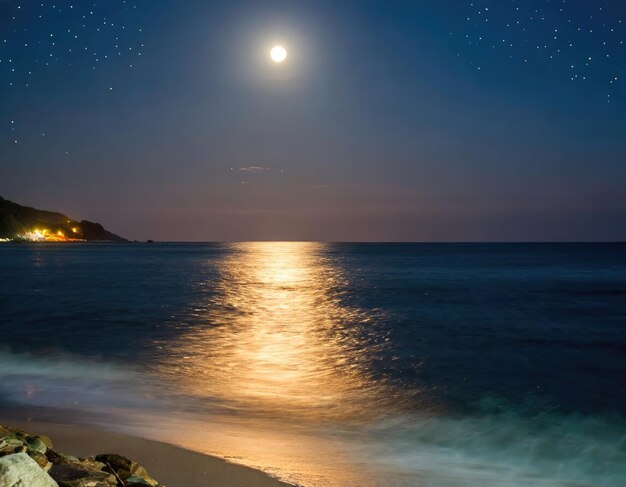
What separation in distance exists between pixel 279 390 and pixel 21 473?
6.22 meters

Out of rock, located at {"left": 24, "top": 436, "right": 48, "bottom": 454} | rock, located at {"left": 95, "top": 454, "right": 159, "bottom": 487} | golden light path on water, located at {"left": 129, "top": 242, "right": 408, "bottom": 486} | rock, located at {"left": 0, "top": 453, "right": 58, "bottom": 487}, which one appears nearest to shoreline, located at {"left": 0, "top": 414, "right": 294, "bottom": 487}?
golden light path on water, located at {"left": 129, "top": 242, "right": 408, "bottom": 486}

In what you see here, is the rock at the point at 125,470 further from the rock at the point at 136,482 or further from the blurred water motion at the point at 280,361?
the blurred water motion at the point at 280,361

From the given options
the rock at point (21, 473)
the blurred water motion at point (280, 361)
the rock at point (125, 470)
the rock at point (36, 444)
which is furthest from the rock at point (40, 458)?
the blurred water motion at point (280, 361)

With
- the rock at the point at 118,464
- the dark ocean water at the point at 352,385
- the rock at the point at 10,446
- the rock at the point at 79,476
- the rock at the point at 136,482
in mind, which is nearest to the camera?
the rock at the point at 79,476

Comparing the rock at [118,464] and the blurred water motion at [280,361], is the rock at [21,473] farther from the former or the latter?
the blurred water motion at [280,361]

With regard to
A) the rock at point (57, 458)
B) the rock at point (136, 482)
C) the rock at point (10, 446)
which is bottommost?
the rock at point (136, 482)

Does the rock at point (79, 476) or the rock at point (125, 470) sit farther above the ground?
the rock at point (79, 476)

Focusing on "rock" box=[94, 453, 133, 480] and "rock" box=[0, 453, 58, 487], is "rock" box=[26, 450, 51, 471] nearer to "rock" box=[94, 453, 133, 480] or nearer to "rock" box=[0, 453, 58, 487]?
"rock" box=[94, 453, 133, 480]

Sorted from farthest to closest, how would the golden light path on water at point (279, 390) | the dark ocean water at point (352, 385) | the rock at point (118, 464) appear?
1. the dark ocean water at point (352, 385)
2. the golden light path on water at point (279, 390)
3. the rock at point (118, 464)

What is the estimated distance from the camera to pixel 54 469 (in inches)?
151

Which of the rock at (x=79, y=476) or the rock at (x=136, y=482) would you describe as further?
the rock at (x=136, y=482)

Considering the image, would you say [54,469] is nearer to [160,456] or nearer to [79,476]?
[79,476]

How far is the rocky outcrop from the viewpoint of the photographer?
3078mm

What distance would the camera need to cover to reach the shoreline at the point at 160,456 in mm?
4648
